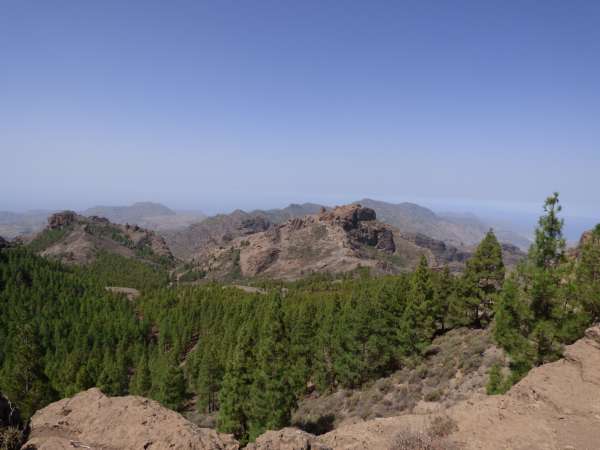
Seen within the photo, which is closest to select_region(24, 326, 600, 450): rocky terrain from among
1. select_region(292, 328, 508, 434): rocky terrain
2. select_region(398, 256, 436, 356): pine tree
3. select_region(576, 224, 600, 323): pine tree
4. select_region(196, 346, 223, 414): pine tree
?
select_region(576, 224, 600, 323): pine tree

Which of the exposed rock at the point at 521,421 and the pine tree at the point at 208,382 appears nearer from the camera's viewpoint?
the exposed rock at the point at 521,421

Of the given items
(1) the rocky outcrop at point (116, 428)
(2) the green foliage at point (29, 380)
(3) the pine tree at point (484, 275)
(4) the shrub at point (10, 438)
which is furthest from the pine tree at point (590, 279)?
(2) the green foliage at point (29, 380)

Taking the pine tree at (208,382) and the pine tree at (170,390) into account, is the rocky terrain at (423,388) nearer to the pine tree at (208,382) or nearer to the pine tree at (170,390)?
the pine tree at (170,390)

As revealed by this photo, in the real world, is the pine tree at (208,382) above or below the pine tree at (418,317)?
below

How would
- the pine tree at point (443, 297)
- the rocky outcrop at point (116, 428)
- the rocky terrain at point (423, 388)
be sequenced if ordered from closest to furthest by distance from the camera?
the rocky outcrop at point (116, 428) < the rocky terrain at point (423, 388) < the pine tree at point (443, 297)

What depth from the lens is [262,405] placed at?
2886cm

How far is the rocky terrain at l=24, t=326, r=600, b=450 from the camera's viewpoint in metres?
11.2

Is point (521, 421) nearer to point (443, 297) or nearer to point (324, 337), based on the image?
point (443, 297)

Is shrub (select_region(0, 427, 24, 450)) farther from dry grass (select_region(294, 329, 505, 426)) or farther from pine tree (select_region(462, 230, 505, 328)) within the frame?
pine tree (select_region(462, 230, 505, 328))

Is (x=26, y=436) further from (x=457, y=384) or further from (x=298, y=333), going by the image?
(x=298, y=333)

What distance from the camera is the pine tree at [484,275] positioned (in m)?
38.3

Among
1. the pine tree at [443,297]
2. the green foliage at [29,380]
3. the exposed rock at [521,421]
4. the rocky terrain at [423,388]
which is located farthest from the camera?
the pine tree at [443,297]

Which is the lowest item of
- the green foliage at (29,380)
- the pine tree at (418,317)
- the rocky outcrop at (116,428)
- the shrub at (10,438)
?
the green foliage at (29,380)

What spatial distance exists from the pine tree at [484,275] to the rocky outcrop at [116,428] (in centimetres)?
3524
